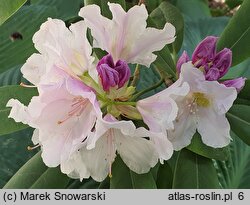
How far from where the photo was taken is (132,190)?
0.92 m

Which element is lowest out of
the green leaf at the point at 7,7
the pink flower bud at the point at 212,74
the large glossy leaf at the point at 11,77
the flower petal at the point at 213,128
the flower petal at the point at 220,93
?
the large glossy leaf at the point at 11,77

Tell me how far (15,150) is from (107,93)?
666 mm

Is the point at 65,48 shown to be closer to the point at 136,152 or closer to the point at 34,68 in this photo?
the point at 34,68

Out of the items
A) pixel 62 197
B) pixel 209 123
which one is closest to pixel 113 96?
pixel 209 123

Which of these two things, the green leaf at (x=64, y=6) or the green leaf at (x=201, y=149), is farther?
the green leaf at (x=64, y=6)

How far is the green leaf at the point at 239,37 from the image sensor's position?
970 mm

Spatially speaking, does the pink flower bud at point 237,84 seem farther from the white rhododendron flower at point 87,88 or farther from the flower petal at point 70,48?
the flower petal at point 70,48

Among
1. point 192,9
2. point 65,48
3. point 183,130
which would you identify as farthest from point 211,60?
point 192,9

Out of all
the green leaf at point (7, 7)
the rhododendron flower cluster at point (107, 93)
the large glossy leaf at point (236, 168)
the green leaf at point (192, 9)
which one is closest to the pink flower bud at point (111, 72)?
the rhododendron flower cluster at point (107, 93)

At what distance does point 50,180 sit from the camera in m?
0.95

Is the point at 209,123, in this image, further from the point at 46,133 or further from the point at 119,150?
the point at 46,133

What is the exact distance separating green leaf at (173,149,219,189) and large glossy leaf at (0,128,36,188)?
55 centimetres

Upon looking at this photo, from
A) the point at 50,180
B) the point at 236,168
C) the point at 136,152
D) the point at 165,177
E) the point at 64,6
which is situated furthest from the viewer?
the point at 64,6

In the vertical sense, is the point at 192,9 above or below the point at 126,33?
below
